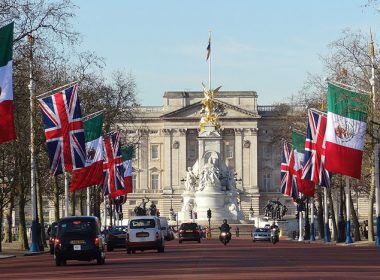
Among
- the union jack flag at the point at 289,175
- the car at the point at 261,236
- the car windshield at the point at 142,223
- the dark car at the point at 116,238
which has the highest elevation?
the union jack flag at the point at 289,175

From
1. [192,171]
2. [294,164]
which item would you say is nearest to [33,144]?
[294,164]

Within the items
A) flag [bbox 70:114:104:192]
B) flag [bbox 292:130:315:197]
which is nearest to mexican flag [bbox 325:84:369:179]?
flag [bbox 70:114:104:192]

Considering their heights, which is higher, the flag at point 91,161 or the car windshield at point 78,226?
the flag at point 91,161

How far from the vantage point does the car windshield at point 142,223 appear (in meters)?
62.3

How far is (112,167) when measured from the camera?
270 ft

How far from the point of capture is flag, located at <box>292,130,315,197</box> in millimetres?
82431

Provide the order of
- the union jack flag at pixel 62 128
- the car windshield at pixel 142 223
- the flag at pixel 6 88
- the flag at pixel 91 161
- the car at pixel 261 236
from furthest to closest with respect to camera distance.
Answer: the car at pixel 261 236, the flag at pixel 91 161, the car windshield at pixel 142 223, the union jack flag at pixel 62 128, the flag at pixel 6 88

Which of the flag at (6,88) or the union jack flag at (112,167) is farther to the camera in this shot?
the union jack flag at (112,167)

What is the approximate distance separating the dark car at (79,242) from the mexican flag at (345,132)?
55.5 feet

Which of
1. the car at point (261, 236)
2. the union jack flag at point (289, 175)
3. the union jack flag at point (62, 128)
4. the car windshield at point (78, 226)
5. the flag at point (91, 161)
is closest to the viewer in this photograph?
the car windshield at point (78, 226)

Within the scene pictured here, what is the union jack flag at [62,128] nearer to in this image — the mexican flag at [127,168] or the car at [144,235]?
the car at [144,235]

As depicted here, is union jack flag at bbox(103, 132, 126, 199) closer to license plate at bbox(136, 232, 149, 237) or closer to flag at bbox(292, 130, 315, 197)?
flag at bbox(292, 130, 315, 197)

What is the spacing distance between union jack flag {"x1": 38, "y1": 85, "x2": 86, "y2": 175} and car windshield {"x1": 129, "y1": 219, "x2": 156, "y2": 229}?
4.36m

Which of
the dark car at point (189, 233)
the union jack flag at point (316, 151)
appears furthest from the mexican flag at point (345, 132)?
the dark car at point (189, 233)
